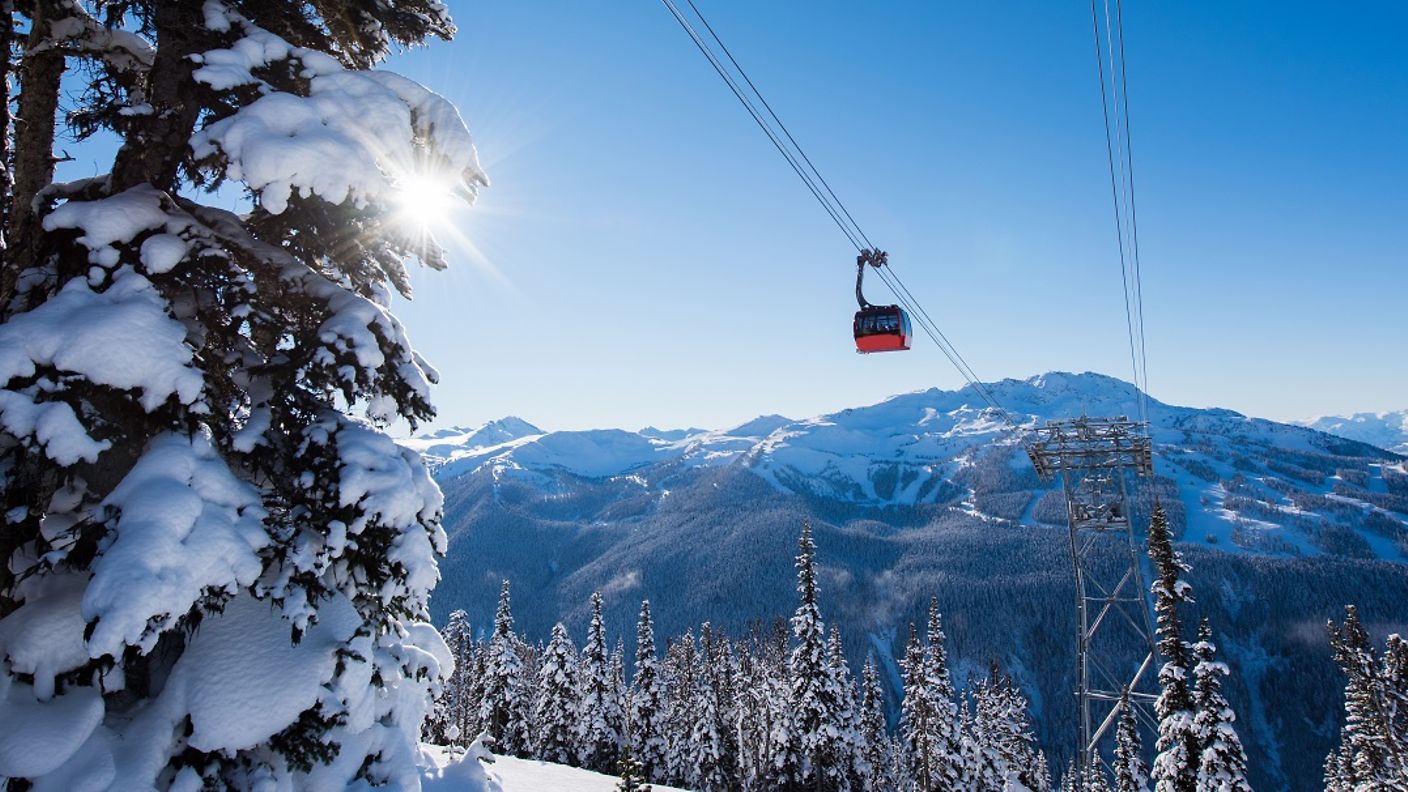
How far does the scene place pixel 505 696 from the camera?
48.0 metres

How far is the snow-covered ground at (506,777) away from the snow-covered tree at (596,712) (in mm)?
18246

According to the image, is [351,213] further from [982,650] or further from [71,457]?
[982,650]

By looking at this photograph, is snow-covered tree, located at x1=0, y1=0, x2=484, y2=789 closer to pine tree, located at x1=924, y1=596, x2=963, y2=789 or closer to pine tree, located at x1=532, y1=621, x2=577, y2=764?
pine tree, located at x1=924, y1=596, x2=963, y2=789

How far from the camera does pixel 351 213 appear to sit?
218 inches

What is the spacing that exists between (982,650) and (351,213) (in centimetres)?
22009

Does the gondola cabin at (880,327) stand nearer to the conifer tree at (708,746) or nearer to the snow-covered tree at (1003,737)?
the snow-covered tree at (1003,737)

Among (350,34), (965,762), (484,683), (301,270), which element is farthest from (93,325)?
(484,683)

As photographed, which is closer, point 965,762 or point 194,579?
point 194,579

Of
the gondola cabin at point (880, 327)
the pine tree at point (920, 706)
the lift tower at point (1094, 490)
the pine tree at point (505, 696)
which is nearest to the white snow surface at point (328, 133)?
the gondola cabin at point (880, 327)

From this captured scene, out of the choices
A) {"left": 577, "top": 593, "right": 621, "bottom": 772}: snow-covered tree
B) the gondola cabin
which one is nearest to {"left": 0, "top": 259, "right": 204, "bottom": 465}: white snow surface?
the gondola cabin

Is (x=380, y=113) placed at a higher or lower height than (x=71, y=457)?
higher

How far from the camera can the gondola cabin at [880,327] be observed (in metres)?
18.8

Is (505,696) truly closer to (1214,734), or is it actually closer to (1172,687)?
(1172,687)

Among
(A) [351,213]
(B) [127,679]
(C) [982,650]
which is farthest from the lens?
(C) [982,650]
